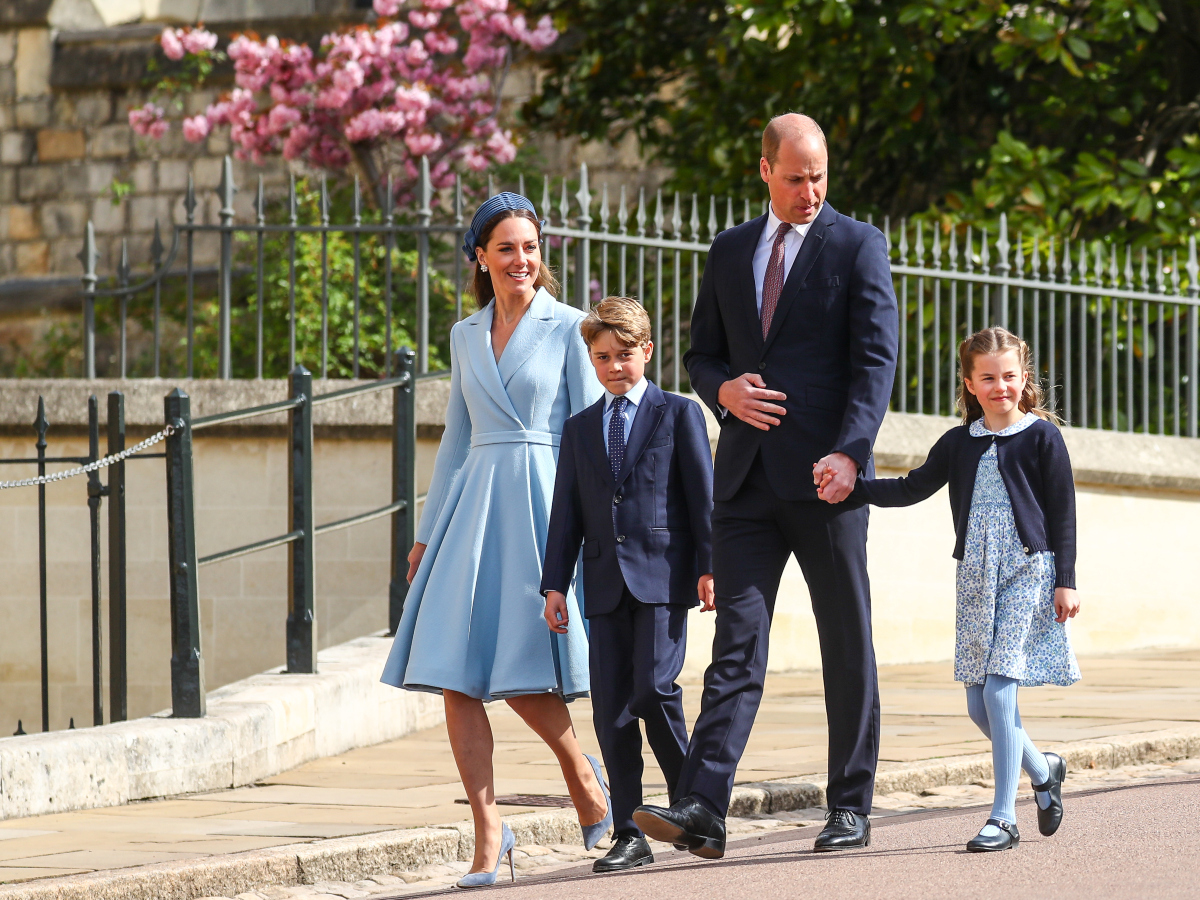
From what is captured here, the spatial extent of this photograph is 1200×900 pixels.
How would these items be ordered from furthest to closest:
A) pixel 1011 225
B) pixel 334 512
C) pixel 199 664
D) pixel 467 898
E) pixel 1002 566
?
pixel 1011 225 < pixel 334 512 < pixel 199 664 < pixel 1002 566 < pixel 467 898

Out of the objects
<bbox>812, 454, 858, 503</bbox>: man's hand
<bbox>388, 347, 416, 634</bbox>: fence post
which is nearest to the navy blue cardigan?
<bbox>812, 454, 858, 503</bbox>: man's hand

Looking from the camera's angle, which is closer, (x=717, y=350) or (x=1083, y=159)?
(x=717, y=350)

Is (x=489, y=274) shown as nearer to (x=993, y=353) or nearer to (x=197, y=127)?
(x=993, y=353)

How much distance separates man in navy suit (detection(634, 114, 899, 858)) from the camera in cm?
438

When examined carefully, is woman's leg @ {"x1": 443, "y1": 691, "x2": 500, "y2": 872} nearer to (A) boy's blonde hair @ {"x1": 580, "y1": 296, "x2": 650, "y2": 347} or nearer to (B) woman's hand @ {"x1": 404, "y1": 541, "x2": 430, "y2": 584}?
(B) woman's hand @ {"x1": 404, "y1": 541, "x2": 430, "y2": 584}

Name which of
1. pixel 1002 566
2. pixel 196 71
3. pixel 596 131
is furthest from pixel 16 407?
pixel 196 71

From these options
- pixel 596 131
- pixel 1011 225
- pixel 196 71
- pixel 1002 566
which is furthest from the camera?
pixel 196 71

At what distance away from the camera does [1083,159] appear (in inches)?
396

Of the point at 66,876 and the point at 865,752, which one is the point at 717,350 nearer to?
the point at 865,752

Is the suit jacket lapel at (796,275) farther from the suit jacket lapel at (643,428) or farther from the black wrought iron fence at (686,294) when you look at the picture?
the black wrought iron fence at (686,294)

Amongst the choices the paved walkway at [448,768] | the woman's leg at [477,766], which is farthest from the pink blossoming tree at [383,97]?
the woman's leg at [477,766]

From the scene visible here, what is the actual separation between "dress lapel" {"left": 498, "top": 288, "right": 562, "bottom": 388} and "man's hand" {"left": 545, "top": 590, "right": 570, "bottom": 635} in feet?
1.88

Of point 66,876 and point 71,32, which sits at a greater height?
point 71,32

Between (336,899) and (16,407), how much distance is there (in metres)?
5.26
